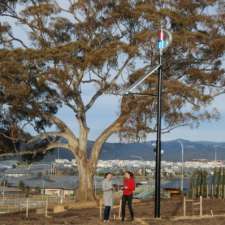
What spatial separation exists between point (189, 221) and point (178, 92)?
49.7ft

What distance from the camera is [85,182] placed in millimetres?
39656

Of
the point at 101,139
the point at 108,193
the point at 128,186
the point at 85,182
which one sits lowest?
the point at 108,193

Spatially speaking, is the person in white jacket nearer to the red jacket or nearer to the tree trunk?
the red jacket

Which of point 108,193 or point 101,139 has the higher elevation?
point 101,139

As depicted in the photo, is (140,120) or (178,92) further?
(140,120)

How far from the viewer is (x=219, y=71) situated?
38.2m

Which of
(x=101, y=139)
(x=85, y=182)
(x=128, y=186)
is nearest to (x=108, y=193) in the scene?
(x=128, y=186)

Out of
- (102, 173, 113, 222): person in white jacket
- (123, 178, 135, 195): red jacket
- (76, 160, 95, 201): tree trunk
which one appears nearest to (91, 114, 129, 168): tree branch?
(76, 160, 95, 201): tree trunk

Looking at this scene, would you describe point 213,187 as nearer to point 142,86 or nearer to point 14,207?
point 142,86

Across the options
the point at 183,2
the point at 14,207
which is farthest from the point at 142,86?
the point at 14,207

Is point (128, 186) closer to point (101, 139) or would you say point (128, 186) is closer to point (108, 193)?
point (108, 193)

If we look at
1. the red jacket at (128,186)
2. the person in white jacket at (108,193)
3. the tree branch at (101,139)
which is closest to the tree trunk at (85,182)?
the tree branch at (101,139)

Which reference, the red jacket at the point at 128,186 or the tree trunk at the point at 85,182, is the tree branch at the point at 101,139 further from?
the red jacket at the point at 128,186

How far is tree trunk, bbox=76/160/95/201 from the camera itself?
A: 3919 centimetres
